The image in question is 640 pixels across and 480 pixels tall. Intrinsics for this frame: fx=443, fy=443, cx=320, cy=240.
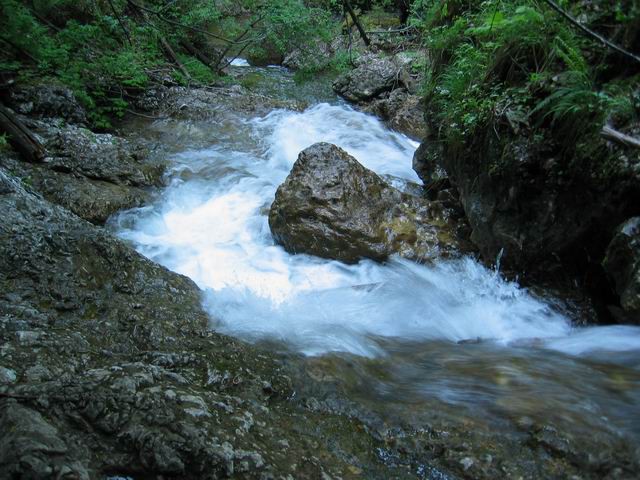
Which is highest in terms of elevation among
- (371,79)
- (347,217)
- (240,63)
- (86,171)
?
(371,79)

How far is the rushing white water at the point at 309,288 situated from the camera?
12.0 ft

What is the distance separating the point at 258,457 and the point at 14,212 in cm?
293

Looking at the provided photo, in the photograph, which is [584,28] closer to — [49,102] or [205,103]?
[49,102]

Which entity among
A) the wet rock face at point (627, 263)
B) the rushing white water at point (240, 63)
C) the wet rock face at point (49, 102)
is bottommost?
the wet rock face at point (49, 102)

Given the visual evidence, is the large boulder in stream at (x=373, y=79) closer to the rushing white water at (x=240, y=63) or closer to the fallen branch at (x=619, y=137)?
the rushing white water at (x=240, y=63)

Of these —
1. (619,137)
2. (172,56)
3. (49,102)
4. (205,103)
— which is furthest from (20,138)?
(619,137)

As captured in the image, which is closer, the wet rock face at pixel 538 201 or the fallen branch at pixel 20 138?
the wet rock face at pixel 538 201

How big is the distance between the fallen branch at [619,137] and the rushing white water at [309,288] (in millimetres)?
1475

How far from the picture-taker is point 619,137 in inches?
126

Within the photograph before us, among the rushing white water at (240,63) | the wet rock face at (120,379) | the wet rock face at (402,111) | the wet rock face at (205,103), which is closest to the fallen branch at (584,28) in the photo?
the wet rock face at (120,379)

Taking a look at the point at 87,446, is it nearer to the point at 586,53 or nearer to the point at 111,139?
the point at 586,53

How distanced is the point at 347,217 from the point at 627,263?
2.72m

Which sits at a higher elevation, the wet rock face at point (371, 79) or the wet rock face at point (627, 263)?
the wet rock face at point (371, 79)

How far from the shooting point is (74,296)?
10.3 feet
